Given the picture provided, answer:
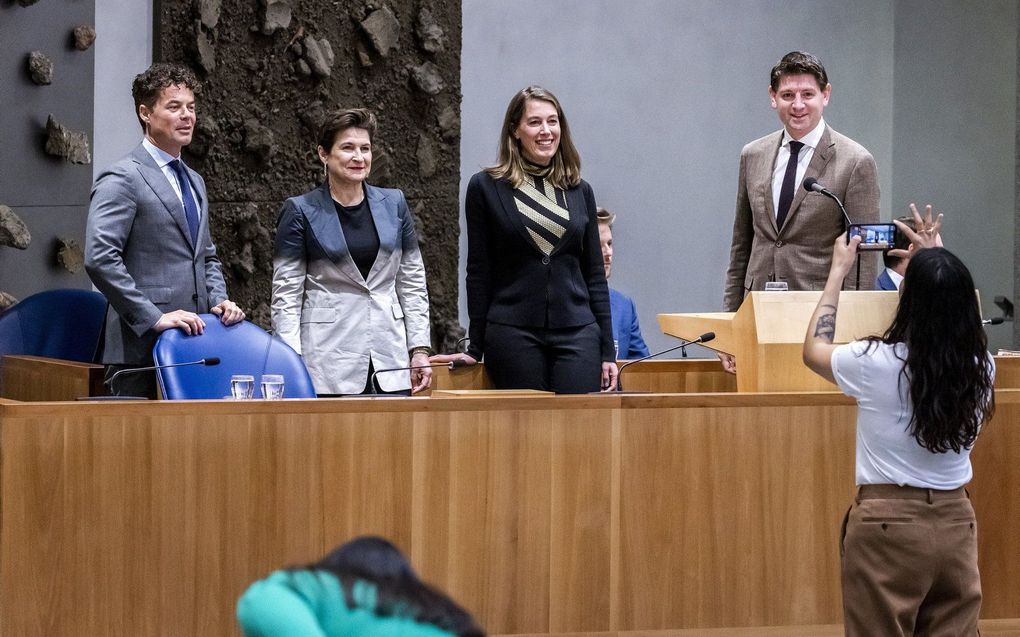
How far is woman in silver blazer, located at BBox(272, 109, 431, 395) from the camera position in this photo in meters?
4.05

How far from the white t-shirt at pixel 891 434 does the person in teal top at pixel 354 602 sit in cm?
157

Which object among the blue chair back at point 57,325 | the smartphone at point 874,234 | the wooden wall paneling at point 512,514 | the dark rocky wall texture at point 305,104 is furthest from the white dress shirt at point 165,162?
the smartphone at point 874,234

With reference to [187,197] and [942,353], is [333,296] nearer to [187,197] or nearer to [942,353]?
[187,197]

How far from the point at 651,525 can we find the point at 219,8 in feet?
10.4

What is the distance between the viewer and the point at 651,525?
125 inches

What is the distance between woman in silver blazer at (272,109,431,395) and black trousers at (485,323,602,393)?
11.9 inches

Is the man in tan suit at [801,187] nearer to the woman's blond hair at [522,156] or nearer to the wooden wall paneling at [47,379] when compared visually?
the woman's blond hair at [522,156]

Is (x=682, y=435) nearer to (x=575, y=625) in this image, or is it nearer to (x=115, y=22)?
(x=575, y=625)

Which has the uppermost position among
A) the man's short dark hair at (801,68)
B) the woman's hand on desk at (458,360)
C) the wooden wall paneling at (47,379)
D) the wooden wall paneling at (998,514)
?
the man's short dark hair at (801,68)

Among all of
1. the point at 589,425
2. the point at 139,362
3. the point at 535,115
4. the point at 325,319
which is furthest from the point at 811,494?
the point at 139,362

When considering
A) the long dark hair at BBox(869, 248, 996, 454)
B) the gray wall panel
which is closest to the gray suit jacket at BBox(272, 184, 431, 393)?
the long dark hair at BBox(869, 248, 996, 454)

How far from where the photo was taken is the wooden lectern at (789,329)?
346cm

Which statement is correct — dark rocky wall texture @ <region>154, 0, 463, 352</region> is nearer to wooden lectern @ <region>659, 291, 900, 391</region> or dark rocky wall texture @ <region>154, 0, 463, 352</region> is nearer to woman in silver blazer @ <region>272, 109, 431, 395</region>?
woman in silver blazer @ <region>272, 109, 431, 395</region>

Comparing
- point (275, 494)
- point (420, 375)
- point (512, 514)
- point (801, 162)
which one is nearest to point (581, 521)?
point (512, 514)
